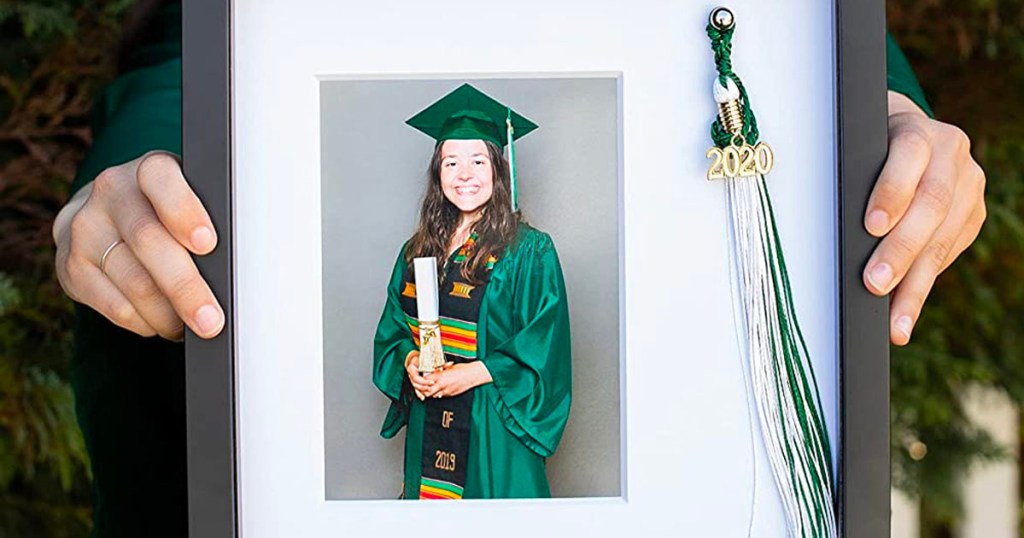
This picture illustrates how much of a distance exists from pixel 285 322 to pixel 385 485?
0.28ft

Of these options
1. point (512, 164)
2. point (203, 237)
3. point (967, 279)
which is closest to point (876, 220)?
point (512, 164)

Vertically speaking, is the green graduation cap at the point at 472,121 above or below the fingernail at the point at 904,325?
above

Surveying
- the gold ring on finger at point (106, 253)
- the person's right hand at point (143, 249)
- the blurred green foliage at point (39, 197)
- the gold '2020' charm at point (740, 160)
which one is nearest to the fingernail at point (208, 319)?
the person's right hand at point (143, 249)

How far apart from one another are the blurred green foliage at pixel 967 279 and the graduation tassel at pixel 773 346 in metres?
0.64

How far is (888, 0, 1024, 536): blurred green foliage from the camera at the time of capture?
1066 mm

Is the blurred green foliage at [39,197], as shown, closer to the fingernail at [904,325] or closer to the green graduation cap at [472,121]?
the green graduation cap at [472,121]

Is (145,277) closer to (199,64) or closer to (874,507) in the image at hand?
(199,64)

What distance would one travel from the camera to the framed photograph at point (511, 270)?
0.46 meters

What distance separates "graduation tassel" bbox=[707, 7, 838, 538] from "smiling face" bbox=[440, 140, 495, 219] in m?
0.10

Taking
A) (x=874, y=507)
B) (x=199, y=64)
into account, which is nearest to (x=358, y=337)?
(x=199, y=64)

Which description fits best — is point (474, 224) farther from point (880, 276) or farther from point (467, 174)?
point (880, 276)

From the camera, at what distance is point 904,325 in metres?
0.50

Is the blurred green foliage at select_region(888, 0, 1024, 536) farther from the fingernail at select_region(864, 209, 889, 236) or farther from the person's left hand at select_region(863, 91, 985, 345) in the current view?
the fingernail at select_region(864, 209, 889, 236)

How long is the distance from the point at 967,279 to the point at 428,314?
33.0 inches
